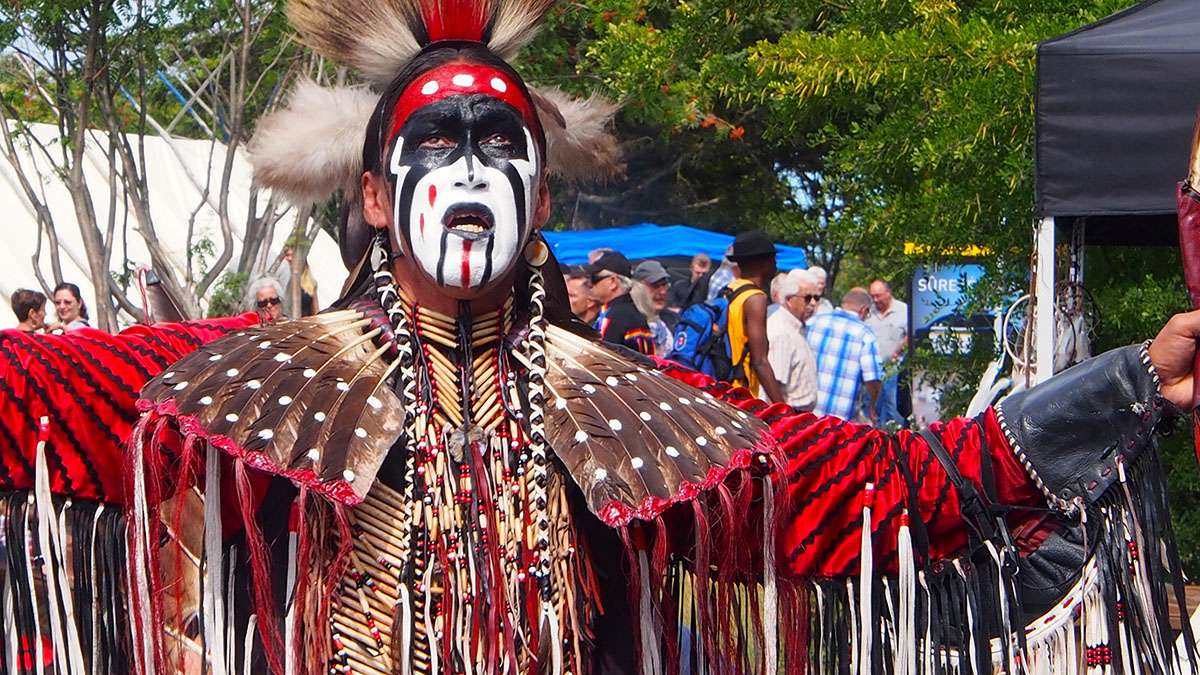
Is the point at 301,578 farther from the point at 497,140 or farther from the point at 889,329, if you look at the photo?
the point at 889,329

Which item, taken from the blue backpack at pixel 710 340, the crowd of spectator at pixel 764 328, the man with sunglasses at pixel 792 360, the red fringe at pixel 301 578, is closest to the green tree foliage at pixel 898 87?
the crowd of spectator at pixel 764 328

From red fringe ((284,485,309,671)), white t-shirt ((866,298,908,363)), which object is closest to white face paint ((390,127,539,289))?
red fringe ((284,485,309,671))

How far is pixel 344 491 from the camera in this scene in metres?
2.06

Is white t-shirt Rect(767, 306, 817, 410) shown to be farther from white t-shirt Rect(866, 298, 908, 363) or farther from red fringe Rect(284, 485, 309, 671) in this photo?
red fringe Rect(284, 485, 309, 671)

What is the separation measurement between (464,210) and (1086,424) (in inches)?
36.4

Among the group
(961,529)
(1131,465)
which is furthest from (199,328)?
(1131,465)

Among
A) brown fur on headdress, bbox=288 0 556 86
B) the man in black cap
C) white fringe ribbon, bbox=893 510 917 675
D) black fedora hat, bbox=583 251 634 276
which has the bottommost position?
white fringe ribbon, bbox=893 510 917 675

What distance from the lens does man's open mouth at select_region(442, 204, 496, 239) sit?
7.40ft

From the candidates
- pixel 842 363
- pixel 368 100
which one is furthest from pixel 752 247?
pixel 368 100

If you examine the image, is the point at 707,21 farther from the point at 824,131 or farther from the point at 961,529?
the point at 961,529

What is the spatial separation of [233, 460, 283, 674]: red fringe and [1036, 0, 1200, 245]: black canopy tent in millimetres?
2861

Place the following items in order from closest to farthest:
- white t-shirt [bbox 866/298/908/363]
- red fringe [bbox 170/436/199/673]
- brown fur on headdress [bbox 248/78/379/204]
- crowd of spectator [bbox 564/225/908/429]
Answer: red fringe [bbox 170/436/199/673] → brown fur on headdress [bbox 248/78/379/204] → crowd of spectator [bbox 564/225/908/429] → white t-shirt [bbox 866/298/908/363]

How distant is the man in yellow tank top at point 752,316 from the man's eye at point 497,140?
15.7 ft

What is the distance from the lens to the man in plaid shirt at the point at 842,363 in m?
8.62
